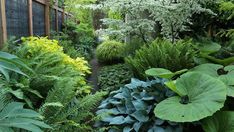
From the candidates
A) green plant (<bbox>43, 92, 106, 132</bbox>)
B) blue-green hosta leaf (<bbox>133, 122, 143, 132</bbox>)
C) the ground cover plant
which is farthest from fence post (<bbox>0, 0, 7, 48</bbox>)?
blue-green hosta leaf (<bbox>133, 122, 143, 132</bbox>)

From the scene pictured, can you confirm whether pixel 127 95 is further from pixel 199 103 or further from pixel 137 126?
pixel 199 103

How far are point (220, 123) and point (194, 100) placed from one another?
0.33 meters

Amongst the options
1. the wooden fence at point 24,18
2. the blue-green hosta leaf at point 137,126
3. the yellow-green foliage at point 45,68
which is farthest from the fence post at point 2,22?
the blue-green hosta leaf at point 137,126

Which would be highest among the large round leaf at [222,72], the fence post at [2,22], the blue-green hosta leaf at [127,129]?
the fence post at [2,22]

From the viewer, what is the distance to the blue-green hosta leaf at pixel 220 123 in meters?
2.50

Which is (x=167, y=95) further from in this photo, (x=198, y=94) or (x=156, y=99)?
(x=198, y=94)

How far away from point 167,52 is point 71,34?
766cm

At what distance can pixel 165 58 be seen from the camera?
4352 millimetres

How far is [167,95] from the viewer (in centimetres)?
302

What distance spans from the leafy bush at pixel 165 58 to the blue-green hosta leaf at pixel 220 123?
179 centimetres

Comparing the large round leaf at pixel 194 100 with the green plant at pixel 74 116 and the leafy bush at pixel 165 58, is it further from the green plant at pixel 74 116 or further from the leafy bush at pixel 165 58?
the leafy bush at pixel 165 58

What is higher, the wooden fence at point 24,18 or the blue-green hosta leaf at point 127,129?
the wooden fence at point 24,18

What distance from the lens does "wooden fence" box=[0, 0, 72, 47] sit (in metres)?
4.45

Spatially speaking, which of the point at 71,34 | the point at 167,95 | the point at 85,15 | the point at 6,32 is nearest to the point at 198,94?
the point at 167,95
